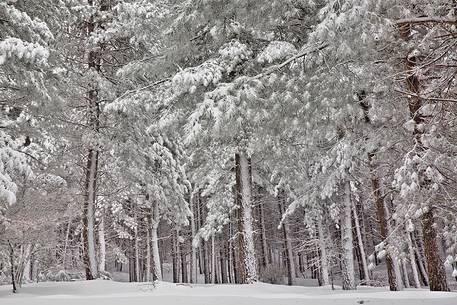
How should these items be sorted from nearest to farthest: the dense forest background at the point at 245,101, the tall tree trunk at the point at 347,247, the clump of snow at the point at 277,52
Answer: the dense forest background at the point at 245,101 → the clump of snow at the point at 277,52 → the tall tree trunk at the point at 347,247

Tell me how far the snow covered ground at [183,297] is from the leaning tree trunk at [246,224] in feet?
3.55

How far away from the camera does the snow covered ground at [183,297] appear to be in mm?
7023

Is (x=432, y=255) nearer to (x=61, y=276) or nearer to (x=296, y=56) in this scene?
(x=296, y=56)

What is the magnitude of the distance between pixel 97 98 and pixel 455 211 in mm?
10529

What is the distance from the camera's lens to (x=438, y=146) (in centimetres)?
675

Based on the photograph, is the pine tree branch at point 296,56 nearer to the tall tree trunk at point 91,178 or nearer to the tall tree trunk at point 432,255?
the tall tree trunk at point 432,255

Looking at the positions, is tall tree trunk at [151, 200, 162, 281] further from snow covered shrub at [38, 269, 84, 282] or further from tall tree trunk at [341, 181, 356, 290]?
tall tree trunk at [341, 181, 356, 290]

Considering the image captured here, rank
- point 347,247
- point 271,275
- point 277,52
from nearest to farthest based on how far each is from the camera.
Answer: point 277,52 < point 347,247 < point 271,275

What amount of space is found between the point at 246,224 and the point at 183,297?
369cm

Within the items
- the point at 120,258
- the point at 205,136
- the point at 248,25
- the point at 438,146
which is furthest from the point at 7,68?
the point at 120,258

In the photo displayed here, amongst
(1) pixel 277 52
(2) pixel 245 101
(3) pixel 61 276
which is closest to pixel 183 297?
(2) pixel 245 101

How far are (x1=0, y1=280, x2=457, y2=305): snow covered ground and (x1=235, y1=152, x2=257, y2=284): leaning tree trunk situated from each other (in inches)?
42.6

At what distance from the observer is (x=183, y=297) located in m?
7.69

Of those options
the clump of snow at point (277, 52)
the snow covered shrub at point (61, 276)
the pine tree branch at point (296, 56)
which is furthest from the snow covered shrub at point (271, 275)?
the pine tree branch at point (296, 56)
